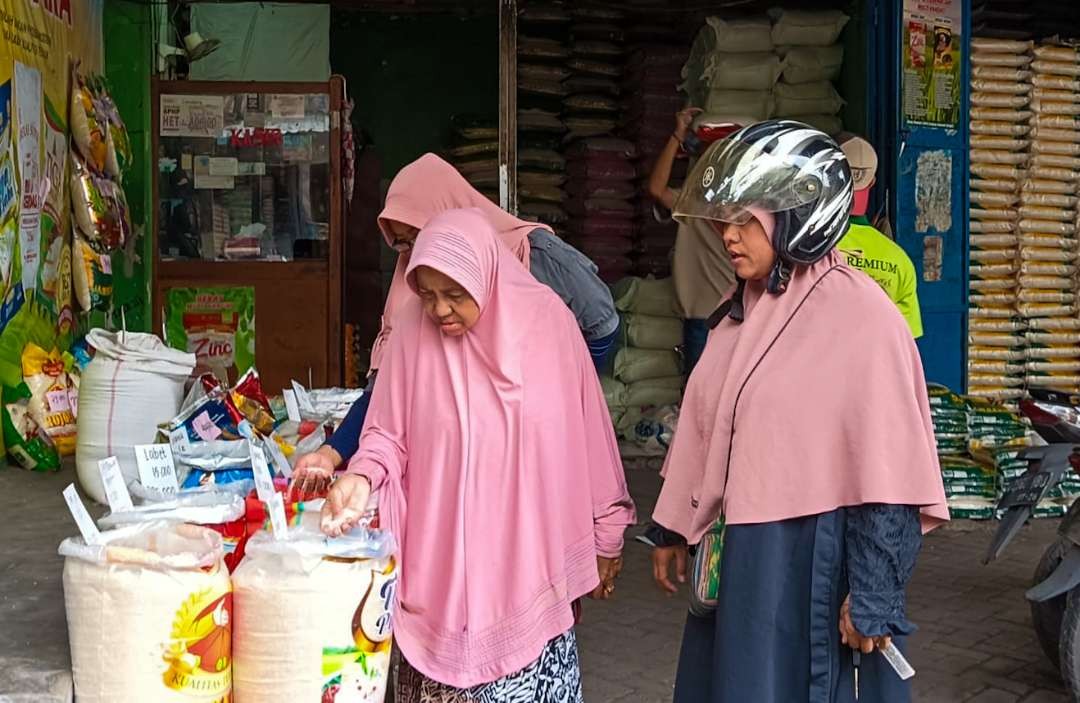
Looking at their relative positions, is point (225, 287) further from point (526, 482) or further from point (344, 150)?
point (526, 482)

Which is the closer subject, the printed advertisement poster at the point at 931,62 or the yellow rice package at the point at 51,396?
the yellow rice package at the point at 51,396

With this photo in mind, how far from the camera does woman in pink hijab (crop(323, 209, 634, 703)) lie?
2.30 metres

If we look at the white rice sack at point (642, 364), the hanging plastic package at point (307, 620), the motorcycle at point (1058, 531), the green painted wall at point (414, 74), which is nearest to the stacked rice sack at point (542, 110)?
the green painted wall at point (414, 74)

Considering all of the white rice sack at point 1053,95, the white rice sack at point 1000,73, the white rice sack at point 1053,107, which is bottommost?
the white rice sack at point 1053,107

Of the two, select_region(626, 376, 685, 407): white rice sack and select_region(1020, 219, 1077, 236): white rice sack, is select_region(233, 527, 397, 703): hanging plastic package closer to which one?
select_region(626, 376, 685, 407): white rice sack

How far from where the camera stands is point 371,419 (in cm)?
245

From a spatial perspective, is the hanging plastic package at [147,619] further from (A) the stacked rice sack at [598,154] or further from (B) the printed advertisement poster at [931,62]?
(A) the stacked rice sack at [598,154]

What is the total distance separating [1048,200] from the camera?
6.81m

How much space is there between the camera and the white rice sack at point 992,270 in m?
6.73

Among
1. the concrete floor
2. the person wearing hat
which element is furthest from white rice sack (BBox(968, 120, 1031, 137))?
the concrete floor

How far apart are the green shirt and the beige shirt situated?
2124mm

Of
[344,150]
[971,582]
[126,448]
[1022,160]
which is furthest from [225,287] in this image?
[1022,160]

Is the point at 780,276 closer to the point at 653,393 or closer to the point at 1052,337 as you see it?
the point at 653,393

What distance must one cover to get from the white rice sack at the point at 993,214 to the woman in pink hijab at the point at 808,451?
195 inches
